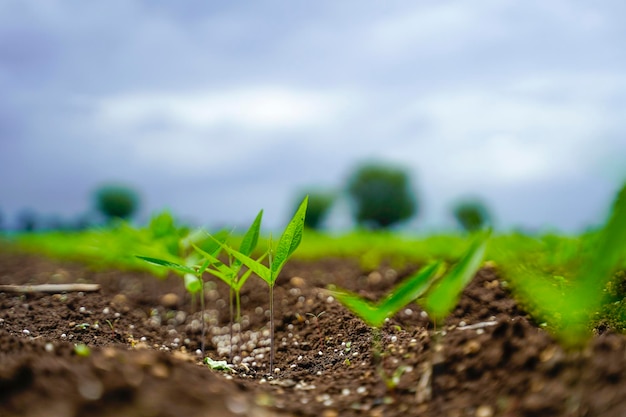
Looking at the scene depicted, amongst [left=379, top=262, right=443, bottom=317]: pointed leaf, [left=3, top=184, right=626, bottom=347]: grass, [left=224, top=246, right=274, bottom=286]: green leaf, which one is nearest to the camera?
[left=3, top=184, right=626, bottom=347]: grass

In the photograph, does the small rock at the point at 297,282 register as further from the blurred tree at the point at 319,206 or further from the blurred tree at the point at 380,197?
the blurred tree at the point at 380,197

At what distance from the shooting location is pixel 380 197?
56.2 ft

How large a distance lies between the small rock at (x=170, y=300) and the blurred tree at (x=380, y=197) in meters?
13.4

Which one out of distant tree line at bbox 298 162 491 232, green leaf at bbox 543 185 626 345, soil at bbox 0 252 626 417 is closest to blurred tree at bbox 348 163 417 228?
distant tree line at bbox 298 162 491 232

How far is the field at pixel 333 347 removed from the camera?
113 centimetres

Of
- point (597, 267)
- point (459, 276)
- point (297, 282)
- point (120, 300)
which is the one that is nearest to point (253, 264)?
point (459, 276)

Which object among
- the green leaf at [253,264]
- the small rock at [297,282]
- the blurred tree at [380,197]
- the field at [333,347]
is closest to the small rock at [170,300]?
the field at [333,347]

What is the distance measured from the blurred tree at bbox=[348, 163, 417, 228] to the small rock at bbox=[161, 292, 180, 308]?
13.4m

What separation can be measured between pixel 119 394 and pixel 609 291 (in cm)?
181

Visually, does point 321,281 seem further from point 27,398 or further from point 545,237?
point 27,398

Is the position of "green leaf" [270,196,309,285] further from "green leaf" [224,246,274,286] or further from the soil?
the soil

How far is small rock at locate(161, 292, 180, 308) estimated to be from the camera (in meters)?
3.61

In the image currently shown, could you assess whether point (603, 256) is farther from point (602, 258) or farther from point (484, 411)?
point (484, 411)

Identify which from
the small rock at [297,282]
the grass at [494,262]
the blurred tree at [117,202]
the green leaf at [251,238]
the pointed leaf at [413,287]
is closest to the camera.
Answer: the grass at [494,262]
